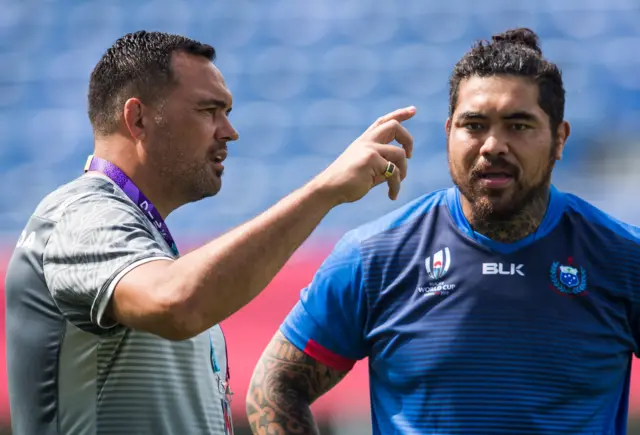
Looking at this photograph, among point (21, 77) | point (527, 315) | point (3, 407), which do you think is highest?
point (21, 77)

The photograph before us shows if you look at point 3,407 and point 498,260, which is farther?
point 3,407

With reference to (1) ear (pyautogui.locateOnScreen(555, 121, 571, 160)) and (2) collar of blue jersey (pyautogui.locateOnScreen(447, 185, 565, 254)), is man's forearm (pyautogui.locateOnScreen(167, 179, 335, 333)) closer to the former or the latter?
(2) collar of blue jersey (pyautogui.locateOnScreen(447, 185, 565, 254))

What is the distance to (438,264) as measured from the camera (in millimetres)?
2748

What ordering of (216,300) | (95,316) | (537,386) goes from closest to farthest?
(216,300)
(95,316)
(537,386)

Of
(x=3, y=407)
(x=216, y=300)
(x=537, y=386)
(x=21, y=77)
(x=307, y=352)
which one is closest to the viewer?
(x=216, y=300)

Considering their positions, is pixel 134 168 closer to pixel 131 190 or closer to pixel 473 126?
pixel 131 190

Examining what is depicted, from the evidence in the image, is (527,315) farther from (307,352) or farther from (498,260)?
(307,352)

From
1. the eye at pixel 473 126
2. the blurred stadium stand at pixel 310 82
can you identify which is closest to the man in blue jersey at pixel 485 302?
the eye at pixel 473 126

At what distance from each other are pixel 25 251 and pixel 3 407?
321 centimetres

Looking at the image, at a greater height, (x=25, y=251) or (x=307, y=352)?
(x=25, y=251)

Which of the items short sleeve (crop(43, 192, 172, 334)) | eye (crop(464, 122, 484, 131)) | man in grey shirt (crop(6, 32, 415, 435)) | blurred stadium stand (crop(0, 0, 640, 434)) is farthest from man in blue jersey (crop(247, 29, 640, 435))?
blurred stadium stand (crop(0, 0, 640, 434))

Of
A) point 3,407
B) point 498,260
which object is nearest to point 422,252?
point 498,260

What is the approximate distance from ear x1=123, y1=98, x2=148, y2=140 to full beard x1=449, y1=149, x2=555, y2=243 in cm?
82

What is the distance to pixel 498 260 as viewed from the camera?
2.73 meters
